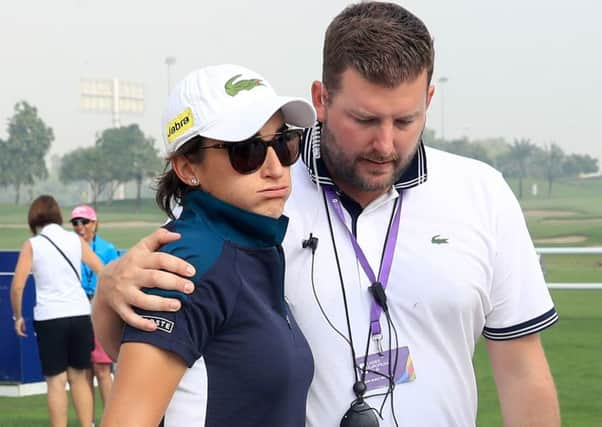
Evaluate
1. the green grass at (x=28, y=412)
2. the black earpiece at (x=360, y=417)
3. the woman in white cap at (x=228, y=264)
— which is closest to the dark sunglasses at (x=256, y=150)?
the woman in white cap at (x=228, y=264)

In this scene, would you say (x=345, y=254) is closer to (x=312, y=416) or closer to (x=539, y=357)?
(x=312, y=416)

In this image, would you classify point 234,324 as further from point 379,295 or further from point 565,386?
point 565,386

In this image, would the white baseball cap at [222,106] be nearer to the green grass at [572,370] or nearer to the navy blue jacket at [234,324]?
the navy blue jacket at [234,324]

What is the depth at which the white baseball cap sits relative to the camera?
6.91 feet

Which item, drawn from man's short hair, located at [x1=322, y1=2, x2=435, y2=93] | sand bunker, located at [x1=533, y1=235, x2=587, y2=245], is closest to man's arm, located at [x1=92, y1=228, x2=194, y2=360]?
man's short hair, located at [x1=322, y1=2, x2=435, y2=93]

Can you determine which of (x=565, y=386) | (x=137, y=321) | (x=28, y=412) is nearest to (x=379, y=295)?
(x=137, y=321)

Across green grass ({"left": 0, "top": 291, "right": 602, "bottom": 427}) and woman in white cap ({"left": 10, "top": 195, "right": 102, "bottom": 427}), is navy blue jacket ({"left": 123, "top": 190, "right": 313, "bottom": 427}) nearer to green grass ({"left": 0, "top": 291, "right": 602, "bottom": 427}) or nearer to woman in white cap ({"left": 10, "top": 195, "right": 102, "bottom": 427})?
woman in white cap ({"left": 10, "top": 195, "right": 102, "bottom": 427})

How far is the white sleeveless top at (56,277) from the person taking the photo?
7.54 m

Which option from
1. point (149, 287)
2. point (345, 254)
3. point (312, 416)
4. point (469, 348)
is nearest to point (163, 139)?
point (149, 287)

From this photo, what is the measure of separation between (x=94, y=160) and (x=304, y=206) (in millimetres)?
45713

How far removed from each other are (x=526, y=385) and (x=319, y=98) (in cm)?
88

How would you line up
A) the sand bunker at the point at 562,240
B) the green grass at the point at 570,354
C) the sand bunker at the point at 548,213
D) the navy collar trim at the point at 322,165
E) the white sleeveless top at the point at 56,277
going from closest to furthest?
the navy collar trim at the point at 322,165, the white sleeveless top at the point at 56,277, the green grass at the point at 570,354, the sand bunker at the point at 562,240, the sand bunker at the point at 548,213

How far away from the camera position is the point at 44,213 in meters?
7.67

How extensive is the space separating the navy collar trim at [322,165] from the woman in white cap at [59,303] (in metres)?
5.26
